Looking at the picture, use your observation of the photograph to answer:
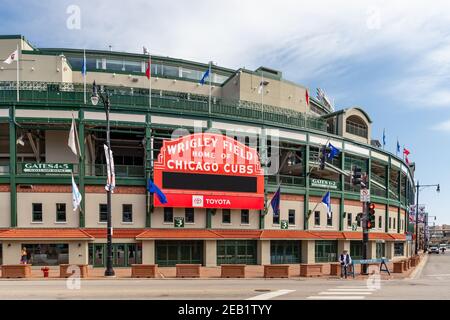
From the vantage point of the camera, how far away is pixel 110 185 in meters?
26.3

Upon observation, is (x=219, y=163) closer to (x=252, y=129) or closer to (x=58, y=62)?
(x=252, y=129)

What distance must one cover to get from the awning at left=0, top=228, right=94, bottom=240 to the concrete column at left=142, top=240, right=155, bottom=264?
4.39 metres

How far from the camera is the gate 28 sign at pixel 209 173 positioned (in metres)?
33.9

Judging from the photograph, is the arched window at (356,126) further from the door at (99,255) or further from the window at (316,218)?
the door at (99,255)

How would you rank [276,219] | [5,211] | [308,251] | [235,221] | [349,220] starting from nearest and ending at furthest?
1. [5,211]
2. [235,221]
3. [276,219]
4. [308,251]
5. [349,220]

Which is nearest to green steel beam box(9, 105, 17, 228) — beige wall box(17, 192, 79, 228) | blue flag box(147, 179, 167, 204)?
beige wall box(17, 192, 79, 228)

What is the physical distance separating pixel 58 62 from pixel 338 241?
1381 inches

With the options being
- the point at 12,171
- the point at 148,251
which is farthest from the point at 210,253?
the point at 12,171

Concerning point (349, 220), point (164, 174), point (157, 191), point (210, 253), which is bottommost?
point (210, 253)

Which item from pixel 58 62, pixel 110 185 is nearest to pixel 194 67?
pixel 58 62

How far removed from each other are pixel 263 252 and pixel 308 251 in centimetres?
541

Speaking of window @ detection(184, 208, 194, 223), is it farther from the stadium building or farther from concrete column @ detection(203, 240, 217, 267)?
concrete column @ detection(203, 240, 217, 267)

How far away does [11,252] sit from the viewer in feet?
101

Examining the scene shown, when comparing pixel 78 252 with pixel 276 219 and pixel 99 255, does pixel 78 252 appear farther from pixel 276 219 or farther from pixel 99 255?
pixel 276 219
